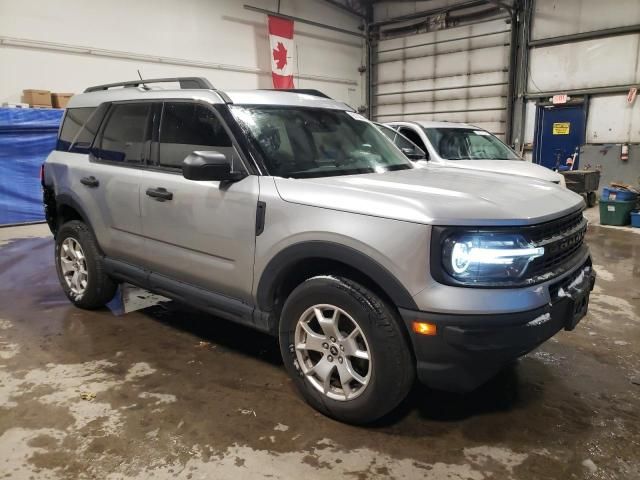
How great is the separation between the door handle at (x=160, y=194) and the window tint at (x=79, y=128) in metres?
1.00

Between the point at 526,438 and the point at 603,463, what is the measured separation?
0.32 m

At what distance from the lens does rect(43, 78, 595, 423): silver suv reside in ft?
6.57

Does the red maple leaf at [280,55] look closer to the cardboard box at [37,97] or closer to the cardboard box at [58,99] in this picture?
the cardboard box at [58,99]

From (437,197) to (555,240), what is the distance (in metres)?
0.59

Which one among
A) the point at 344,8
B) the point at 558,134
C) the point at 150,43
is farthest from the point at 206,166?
the point at 344,8

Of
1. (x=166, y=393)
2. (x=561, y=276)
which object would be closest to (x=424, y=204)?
(x=561, y=276)

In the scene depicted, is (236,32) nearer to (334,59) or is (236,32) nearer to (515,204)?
(334,59)

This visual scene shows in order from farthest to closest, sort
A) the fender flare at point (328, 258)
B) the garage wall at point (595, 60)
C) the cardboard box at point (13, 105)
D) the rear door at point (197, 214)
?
1. the garage wall at point (595, 60)
2. the cardboard box at point (13, 105)
3. the rear door at point (197, 214)
4. the fender flare at point (328, 258)

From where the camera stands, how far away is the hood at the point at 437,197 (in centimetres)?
203

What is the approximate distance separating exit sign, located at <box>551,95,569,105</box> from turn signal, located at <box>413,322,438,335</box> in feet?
40.0

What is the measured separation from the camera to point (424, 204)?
2068mm

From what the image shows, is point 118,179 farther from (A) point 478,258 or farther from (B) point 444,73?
(B) point 444,73

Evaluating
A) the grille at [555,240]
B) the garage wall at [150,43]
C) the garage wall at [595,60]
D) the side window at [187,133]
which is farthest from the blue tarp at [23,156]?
the garage wall at [595,60]

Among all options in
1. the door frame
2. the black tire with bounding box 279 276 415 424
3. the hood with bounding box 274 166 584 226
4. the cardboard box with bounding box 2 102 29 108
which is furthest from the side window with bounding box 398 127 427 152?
the door frame
